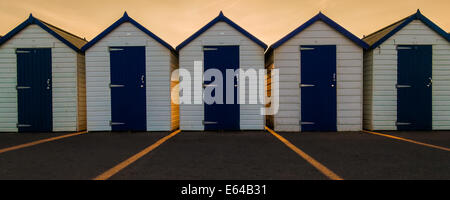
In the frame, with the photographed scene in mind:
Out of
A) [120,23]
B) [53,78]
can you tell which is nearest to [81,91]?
[53,78]

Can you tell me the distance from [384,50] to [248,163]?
6.36 metres

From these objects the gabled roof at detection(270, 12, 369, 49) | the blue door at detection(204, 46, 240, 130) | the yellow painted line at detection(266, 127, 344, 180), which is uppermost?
the gabled roof at detection(270, 12, 369, 49)

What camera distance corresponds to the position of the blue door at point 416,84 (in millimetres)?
6809

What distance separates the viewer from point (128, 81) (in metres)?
6.98

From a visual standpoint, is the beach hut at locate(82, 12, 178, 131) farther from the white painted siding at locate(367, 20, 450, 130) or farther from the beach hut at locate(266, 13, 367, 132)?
the white painted siding at locate(367, 20, 450, 130)

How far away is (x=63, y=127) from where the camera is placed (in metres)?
7.11

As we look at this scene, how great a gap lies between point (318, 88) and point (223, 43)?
3.29 metres

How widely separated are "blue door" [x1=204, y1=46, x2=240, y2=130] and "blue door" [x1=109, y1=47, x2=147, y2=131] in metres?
2.11

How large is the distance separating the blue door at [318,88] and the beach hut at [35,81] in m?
7.36

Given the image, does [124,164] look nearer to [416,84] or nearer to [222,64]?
[222,64]

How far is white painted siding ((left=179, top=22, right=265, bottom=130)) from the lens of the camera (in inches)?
273

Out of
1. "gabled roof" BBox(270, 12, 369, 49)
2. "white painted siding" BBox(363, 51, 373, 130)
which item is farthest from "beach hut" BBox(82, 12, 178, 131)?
"white painted siding" BBox(363, 51, 373, 130)
